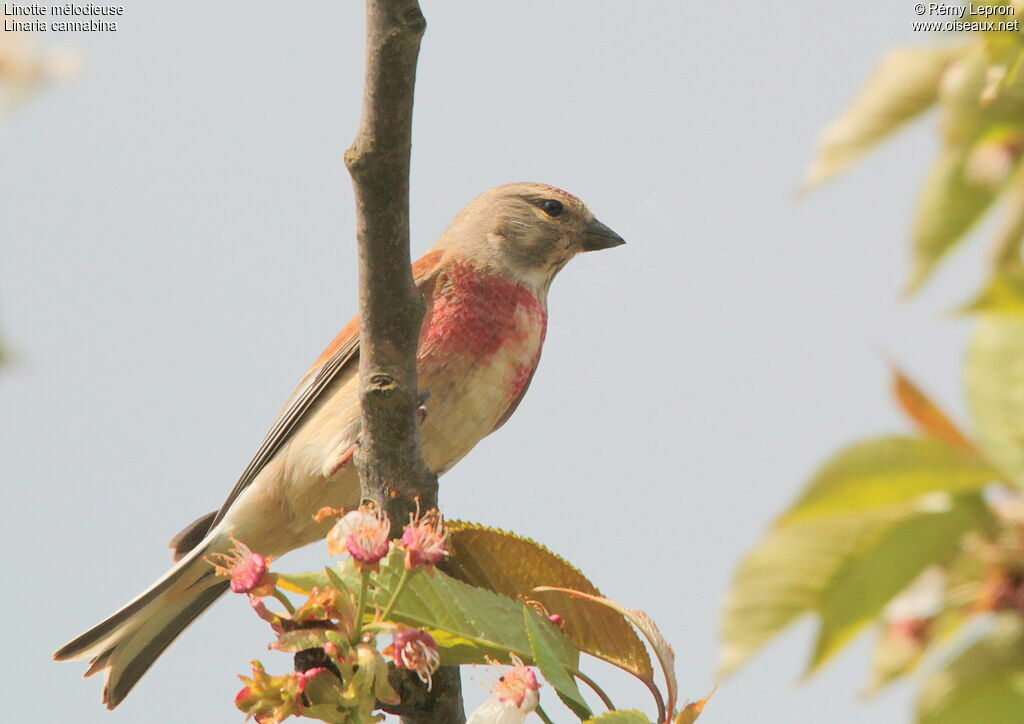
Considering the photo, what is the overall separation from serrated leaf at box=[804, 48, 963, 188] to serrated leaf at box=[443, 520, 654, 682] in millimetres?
1322

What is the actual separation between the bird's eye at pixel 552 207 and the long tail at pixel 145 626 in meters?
2.09

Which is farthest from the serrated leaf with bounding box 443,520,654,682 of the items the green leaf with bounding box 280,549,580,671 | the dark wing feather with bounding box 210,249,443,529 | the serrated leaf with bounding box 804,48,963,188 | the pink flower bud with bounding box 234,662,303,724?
the dark wing feather with bounding box 210,249,443,529

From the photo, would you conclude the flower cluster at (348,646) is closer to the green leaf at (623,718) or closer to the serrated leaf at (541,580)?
the serrated leaf at (541,580)

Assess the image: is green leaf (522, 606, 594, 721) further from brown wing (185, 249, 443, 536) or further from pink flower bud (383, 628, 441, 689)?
brown wing (185, 249, 443, 536)

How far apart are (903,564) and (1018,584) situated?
0.09 m

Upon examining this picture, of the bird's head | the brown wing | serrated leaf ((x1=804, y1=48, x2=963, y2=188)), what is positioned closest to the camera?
serrated leaf ((x1=804, y1=48, x2=963, y2=188))

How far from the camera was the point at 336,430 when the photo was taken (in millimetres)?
4609

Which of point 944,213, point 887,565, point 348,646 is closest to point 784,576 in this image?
point 887,565

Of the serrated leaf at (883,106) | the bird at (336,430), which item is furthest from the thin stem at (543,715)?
the bird at (336,430)

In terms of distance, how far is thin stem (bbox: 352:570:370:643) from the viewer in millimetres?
2334

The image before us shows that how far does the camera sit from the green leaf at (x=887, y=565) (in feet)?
3.16

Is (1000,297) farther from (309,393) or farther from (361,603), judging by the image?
(309,393)

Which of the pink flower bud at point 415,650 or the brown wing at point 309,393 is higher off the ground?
the brown wing at point 309,393

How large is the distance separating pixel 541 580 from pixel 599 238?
10.6 feet
